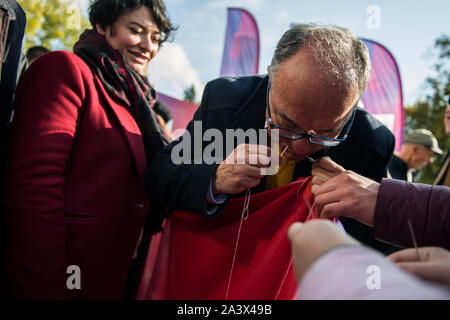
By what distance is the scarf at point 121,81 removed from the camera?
179cm

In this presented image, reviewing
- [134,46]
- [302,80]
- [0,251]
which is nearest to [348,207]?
[302,80]

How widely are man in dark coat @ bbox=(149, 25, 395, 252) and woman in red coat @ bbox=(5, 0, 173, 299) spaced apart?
0.20m

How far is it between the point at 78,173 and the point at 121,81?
63 cm

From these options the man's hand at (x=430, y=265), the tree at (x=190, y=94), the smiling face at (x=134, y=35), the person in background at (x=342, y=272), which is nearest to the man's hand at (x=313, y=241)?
the person in background at (x=342, y=272)

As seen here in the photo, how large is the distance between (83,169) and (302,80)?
1.10 meters

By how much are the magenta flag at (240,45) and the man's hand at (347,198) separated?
6017 mm

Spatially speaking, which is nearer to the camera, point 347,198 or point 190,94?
point 347,198

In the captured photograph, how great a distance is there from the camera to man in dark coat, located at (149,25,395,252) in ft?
4.81

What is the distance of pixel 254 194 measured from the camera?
5.34 ft

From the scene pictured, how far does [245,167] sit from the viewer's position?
142 cm

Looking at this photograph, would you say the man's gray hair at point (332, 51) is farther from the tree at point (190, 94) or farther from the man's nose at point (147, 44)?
the tree at point (190, 94)

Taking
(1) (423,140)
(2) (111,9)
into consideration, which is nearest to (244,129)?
(2) (111,9)

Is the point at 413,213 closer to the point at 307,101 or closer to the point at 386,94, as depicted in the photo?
the point at 307,101

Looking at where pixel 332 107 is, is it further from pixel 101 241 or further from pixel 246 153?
pixel 101 241
